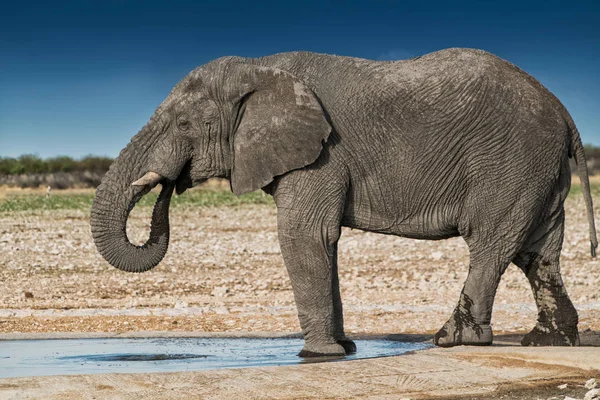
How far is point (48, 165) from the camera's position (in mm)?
76188

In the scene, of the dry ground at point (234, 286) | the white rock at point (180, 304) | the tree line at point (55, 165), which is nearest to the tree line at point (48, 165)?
the tree line at point (55, 165)

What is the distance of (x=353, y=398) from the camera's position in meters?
6.46

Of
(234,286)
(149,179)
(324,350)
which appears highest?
(149,179)

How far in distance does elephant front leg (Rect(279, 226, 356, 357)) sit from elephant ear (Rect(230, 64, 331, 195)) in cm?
51

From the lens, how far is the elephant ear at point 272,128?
26.6ft

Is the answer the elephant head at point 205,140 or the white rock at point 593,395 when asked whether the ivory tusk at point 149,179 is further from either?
the white rock at point 593,395

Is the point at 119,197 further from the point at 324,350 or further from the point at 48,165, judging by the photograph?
the point at 48,165

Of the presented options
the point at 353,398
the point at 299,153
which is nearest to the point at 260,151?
the point at 299,153

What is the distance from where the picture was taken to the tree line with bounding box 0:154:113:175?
2852 inches

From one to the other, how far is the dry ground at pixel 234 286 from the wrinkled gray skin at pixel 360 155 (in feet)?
9.35

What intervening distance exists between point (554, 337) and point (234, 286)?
23.3 feet

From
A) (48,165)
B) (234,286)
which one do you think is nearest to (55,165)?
(48,165)

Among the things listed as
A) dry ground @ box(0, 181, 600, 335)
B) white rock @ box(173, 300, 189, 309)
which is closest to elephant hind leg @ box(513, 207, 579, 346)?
dry ground @ box(0, 181, 600, 335)

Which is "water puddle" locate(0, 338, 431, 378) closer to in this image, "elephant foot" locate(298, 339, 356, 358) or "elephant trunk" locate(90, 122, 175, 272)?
"elephant foot" locate(298, 339, 356, 358)
